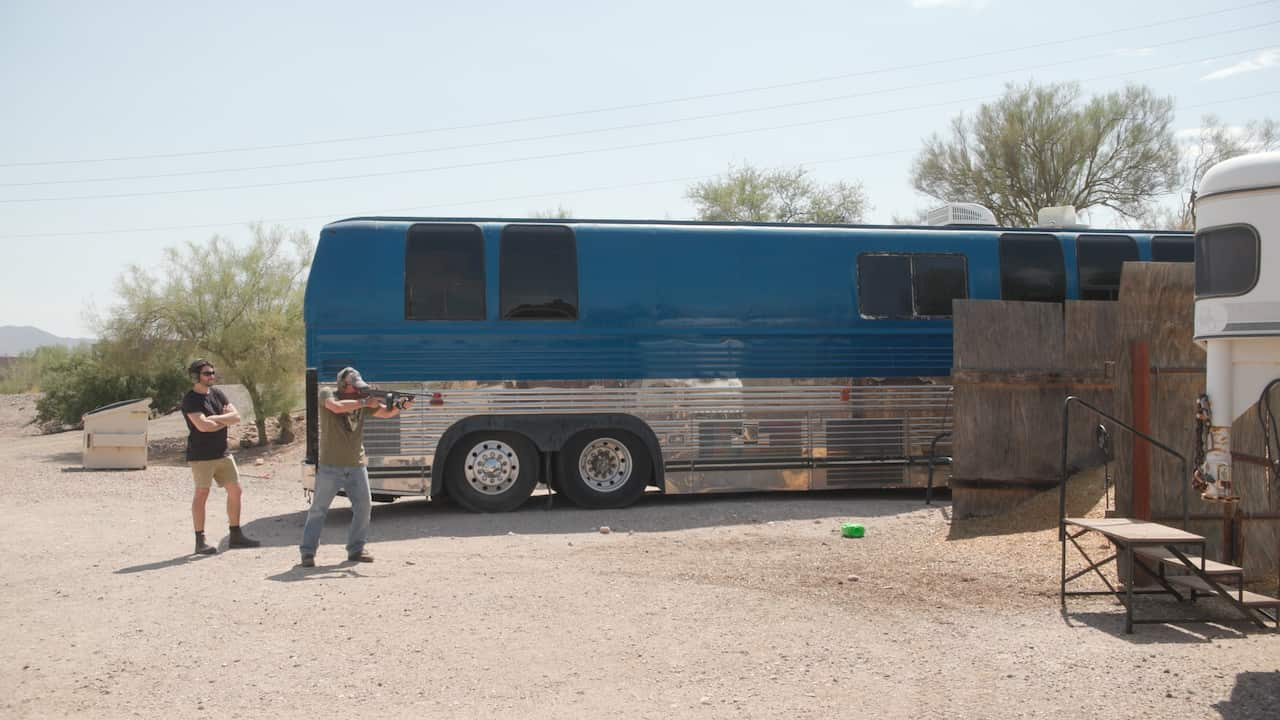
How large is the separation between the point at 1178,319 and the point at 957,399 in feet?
9.68

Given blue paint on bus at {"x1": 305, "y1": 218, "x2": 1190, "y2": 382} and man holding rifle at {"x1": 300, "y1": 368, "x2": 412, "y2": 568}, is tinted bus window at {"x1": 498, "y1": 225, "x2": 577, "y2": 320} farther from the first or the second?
man holding rifle at {"x1": 300, "y1": 368, "x2": 412, "y2": 568}

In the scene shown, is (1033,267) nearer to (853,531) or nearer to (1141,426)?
(853,531)

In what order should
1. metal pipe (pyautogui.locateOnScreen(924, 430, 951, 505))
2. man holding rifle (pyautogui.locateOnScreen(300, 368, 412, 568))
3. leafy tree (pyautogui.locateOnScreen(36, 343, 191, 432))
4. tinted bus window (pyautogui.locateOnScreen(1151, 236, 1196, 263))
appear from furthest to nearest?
leafy tree (pyautogui.locateOnScreen(36, 343, 191, 432)), tinted bus window (pyautogui.locateOnScreen(1151, 236, 1196, 263)), metal pipe (pyautogui.locateOnScreen(924, 430, 951, 505)), man holding rifle (pyautogui.locateOnScreen(300, 368, 412, 568))

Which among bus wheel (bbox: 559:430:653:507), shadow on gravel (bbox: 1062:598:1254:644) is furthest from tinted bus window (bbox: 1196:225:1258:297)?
bus wheel (bbox: 559:430:653:507)

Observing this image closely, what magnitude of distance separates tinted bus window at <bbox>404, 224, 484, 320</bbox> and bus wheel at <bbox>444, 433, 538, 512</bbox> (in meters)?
1.51

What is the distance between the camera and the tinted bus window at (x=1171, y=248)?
14.2m

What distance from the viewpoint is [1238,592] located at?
7.20 m

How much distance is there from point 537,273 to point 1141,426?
6.90 metres

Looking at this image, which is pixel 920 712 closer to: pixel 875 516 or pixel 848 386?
pixel 875 516

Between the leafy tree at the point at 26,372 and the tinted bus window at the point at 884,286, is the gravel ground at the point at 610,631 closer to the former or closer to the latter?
the tinted bus window at the point at 884,286

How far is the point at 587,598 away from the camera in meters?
7.81

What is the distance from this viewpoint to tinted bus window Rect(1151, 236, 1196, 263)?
1419cm

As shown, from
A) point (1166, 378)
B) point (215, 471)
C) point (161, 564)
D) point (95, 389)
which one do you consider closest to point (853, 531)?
point (1166, 378)

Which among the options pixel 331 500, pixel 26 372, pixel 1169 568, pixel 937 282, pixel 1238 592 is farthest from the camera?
pixel 26 372
